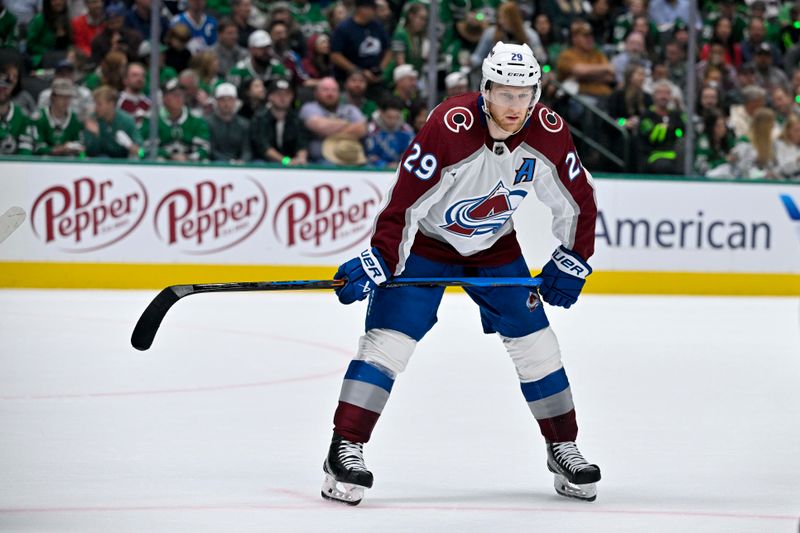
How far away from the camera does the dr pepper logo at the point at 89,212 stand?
969cm

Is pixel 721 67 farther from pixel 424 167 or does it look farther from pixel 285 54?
pixel 424 167

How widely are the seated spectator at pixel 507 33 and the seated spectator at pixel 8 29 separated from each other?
132 inches

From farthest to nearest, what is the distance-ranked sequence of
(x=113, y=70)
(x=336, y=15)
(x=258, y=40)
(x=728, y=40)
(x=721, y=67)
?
1. (x=728, y=40)
2. (x=721, y=67)
3. (x=336, y=15)
4. (x=258, y=40)
5. (x=113, y=70)

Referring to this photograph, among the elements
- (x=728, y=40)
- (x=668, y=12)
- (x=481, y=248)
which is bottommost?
(x=728, y=40)

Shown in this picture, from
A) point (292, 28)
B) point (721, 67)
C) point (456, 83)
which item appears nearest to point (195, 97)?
point (292, 28)

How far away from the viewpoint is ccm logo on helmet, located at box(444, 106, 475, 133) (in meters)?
3.68

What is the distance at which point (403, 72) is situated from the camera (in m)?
10.3

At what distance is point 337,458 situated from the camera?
3.68 metres

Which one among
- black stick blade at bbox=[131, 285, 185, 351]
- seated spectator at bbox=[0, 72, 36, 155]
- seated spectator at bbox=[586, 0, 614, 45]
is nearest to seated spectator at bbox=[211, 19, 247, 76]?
seated spectator at bbox=[0, 72, 36, 155]

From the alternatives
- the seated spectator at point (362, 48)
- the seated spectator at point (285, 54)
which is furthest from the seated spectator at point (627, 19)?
the seated spectator at point (285, 54)

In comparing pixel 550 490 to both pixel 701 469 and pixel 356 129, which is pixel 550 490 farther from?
pixel 356 129

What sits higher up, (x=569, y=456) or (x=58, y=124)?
(x=569, y=456)

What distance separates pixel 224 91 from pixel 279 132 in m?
0.50

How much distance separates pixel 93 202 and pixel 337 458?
6507 mm
